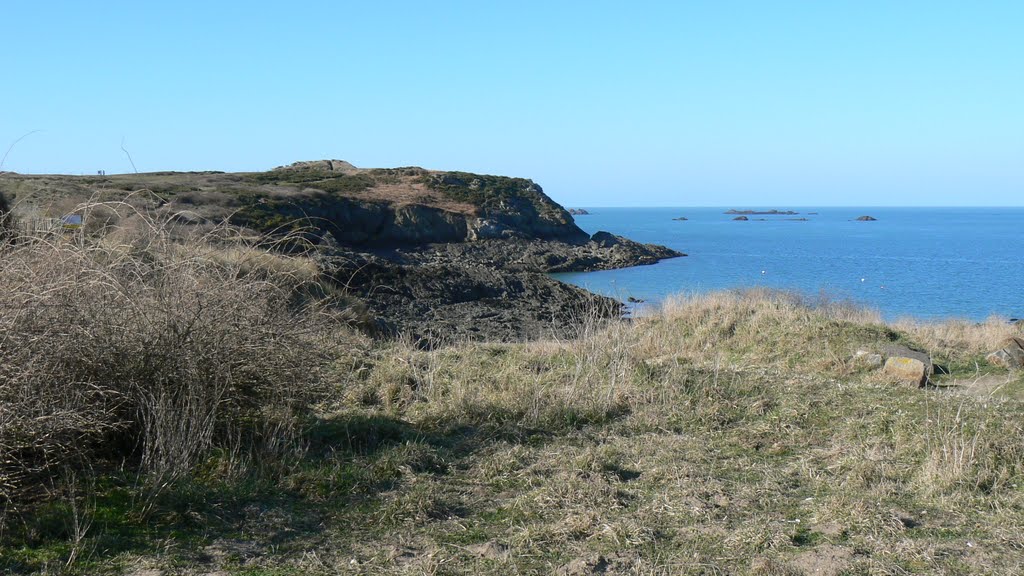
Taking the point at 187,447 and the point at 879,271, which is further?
the point at 879,271

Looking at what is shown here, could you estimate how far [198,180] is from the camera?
4659cm

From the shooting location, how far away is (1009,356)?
9750 millimetres

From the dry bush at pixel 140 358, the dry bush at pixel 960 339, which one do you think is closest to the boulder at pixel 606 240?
the dry bush at pixel 960 339

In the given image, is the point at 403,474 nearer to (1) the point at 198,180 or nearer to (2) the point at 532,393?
(2) the point at 532,393

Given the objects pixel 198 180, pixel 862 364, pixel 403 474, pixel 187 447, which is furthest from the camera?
pixel 198 180

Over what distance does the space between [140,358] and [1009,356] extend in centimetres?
939

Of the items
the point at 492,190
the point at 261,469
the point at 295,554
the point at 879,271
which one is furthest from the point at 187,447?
the point at 492,190

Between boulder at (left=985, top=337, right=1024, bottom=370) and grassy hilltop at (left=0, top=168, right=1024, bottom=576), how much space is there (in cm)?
200

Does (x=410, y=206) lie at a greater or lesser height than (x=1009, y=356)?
greater

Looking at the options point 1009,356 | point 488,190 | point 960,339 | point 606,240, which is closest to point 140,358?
point 1009,356

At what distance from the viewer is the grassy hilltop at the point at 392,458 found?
4.23 metres

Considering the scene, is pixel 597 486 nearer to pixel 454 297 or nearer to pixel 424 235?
pixel 454 297

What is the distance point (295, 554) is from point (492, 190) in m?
54.8

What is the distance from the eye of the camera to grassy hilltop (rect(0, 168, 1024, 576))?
13.9 feet
